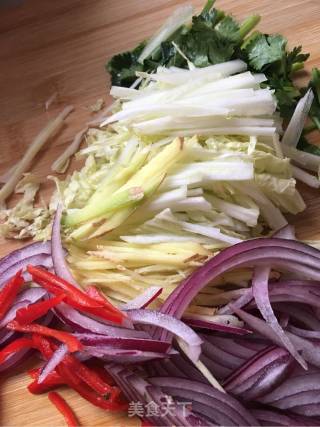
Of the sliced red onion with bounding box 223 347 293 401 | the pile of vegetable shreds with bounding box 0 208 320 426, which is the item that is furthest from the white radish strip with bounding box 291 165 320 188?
the sliced red onion with bounding box 223 347 293 401

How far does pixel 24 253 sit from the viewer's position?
87.4 inches

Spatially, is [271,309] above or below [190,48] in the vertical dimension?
below

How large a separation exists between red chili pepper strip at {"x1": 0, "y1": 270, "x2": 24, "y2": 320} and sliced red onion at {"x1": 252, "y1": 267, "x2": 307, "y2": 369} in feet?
2.53

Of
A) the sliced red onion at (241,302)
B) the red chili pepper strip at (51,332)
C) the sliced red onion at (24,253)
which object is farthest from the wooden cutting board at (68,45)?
the sliced red onion at (241,302)

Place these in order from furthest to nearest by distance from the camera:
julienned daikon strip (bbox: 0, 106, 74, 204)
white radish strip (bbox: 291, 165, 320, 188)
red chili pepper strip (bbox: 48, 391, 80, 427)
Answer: julienned daikon strip (bbox: 0, 106, 74, 204) < white radish strip (bbox: 291, 165, 320, 188) < red chili pepper strip (bbox: 48, 391, 80, 427)

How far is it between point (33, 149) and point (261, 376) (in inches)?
48.5

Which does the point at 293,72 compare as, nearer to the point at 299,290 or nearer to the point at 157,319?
the point at 299,290

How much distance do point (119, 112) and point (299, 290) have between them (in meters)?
0.90

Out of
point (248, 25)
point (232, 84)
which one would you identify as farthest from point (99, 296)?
point (248, 25)

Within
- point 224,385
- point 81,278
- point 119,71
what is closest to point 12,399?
point 81,278

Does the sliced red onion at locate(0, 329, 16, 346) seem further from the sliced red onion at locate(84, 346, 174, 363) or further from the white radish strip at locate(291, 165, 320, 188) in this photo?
the white radish strip at locate(291, 165, 320, 188)

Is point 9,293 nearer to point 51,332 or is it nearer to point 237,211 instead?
point 51,332

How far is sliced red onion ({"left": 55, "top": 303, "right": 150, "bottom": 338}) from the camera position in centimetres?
195

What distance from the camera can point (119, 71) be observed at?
8.50ft
